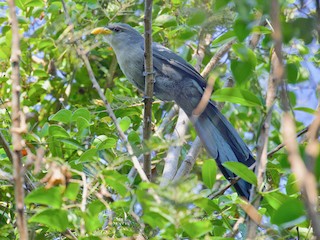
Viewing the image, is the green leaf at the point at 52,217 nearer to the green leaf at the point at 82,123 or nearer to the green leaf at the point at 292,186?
the green leaf at the point at 292,186

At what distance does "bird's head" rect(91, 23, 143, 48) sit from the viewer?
14.2 ft

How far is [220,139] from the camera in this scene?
3660 mm

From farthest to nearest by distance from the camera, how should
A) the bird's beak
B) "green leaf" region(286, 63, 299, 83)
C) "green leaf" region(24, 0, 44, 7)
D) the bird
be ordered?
1. the bird's beak
2. "green leaf" region(24, 0, 44, 7)
3. the bird
4. "green leaf" region(286, 63, 299, 83)

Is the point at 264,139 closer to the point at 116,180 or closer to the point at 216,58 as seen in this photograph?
the point at 116,180

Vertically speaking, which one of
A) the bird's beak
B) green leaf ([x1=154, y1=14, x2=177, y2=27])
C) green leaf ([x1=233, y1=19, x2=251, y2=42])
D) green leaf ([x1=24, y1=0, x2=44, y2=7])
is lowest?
the bird's beak

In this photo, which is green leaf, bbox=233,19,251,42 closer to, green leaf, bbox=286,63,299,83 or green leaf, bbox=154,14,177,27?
green leaf, bbox=286,63,299,83

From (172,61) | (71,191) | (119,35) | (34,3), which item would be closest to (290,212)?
(71,191)

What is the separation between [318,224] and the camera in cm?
117

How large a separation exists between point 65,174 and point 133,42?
272 cm

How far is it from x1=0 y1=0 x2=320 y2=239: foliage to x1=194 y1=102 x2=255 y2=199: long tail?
0.53 feet

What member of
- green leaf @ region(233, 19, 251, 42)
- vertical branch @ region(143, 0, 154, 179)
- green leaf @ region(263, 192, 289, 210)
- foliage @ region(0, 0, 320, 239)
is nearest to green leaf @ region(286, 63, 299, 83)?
foliage @ region(0, 0, 320, 239)

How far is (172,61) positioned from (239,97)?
219 cm

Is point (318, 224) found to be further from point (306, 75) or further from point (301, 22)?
point (306, 75)

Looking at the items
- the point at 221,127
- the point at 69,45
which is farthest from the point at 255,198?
the point at 221,127
